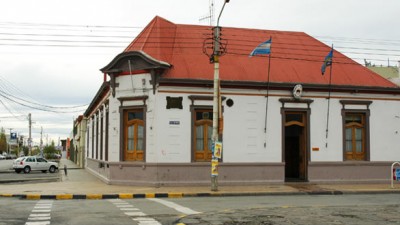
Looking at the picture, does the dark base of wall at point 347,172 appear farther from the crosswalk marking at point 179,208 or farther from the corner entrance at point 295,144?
the crosswalk marking at point 179,208

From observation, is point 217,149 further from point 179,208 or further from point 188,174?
point 179,208

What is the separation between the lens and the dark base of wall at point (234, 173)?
71.9ft

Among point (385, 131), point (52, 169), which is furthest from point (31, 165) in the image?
point (385, 131)

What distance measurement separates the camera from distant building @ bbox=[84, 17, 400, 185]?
72.5ft

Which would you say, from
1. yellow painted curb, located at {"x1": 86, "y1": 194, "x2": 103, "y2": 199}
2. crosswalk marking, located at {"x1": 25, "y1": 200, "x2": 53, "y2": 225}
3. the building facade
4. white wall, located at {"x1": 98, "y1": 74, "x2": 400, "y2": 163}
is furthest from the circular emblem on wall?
the building facade

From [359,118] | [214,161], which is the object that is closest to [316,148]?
[359,118]

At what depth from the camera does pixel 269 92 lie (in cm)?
2341

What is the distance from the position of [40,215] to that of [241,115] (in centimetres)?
1238

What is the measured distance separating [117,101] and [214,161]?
6260mm

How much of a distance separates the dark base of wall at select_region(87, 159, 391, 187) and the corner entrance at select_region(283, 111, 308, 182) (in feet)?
2.72

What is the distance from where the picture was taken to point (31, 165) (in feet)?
137

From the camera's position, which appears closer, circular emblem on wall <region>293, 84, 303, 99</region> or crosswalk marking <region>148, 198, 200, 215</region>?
crosswalk marking <region>148, 198, 200, 215</region>

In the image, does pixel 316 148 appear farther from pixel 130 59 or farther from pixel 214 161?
pixel 130 59

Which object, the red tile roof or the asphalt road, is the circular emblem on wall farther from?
the asphalt road
